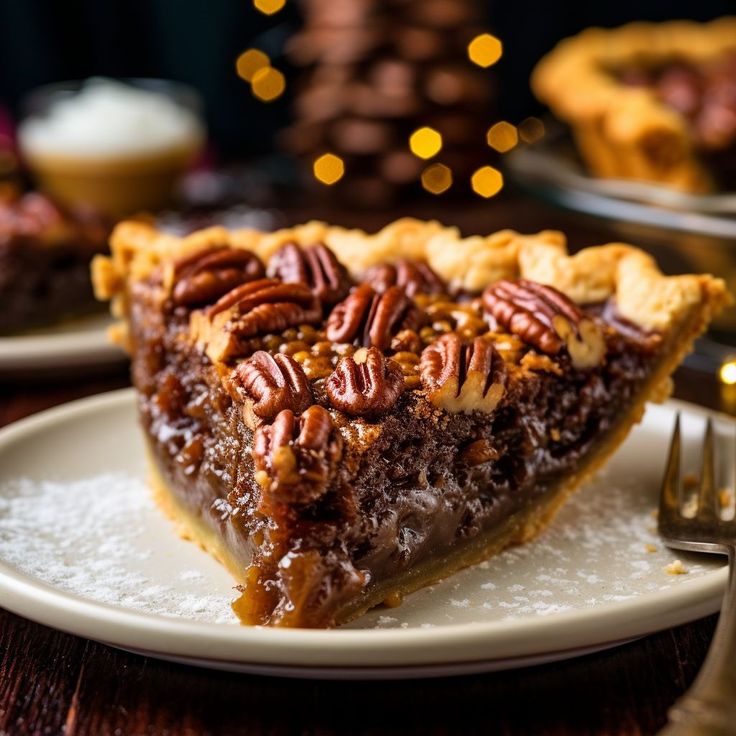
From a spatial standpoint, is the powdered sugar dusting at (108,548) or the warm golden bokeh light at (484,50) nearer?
the powdered sugar dusting at (108,548)

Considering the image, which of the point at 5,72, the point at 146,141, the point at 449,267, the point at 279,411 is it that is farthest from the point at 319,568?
Answer: the point at 5,72

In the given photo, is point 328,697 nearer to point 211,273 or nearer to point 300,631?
point 300,631

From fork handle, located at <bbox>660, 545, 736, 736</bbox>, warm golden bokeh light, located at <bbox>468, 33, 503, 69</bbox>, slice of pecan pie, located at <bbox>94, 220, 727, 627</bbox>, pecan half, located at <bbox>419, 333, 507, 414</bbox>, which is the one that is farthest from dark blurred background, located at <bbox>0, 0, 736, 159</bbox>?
fork handle, located at <bbox>660, 545, 736, 736</bbox>

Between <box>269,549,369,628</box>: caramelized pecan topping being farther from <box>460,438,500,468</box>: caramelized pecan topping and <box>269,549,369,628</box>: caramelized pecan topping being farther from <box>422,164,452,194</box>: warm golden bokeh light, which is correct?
<box>422,164,452,194</box>: warm golden bokeh light

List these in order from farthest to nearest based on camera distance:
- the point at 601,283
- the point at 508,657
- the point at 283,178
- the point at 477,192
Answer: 1. the point at 283,178
2. the point at 477,192
3. the point at 601,283
4. the point at 508,657

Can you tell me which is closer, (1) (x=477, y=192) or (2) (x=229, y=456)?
(2) (x=229, y=456)

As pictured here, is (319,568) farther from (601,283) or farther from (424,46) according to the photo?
(424,46)

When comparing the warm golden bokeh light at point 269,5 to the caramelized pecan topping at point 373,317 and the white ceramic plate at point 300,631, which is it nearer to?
the white ceramic plate at point 300,631

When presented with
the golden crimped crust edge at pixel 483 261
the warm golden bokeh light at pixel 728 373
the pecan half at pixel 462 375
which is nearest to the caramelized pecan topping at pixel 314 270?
the golden crimped crust edge at pixel 483 261
